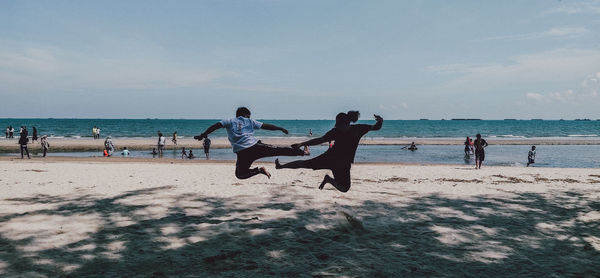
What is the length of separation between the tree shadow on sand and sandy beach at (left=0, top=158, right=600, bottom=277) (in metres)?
0.03

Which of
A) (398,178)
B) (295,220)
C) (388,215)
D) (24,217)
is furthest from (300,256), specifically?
(398,178)

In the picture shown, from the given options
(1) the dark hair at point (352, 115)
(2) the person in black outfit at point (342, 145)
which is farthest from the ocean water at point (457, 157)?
(1) the dark hair at point (352, 115)

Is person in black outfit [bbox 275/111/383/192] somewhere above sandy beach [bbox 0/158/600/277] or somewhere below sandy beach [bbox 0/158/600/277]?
above

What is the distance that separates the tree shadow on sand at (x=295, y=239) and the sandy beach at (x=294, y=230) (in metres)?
0.03

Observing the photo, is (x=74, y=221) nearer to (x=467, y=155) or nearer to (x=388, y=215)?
(x=388, y=215)

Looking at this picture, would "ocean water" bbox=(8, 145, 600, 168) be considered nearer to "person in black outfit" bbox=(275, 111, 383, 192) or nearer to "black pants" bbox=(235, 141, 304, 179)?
"black pants" bbox=(235, 141, 304, 179)

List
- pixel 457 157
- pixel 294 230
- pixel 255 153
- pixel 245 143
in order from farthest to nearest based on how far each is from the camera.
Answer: pixel 457 157, pixel 294 230, pixel 255 153, pixel 245 143

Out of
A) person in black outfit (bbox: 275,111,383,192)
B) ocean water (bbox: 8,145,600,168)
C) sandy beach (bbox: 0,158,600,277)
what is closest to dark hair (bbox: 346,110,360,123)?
person in black outfit (bbox: 275,111,383,192)

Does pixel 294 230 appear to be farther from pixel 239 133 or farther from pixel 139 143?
pixel 139 143

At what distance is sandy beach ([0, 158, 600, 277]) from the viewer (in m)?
5.60

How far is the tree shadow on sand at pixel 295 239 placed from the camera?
554 centimetres

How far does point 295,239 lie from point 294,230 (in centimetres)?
58

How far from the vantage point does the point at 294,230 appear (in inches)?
299

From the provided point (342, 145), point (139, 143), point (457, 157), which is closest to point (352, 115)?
point (342, 145)
